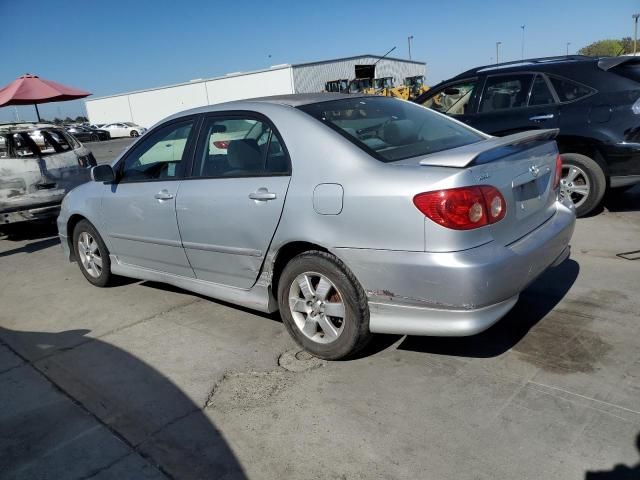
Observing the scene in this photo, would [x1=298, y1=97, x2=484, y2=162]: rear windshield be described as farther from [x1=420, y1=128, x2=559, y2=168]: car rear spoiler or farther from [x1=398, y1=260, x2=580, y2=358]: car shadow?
[x1=398, y1=260, x2=580, y2=358]: car shadow

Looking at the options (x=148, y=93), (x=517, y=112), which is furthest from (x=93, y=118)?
(x=517, y=112)

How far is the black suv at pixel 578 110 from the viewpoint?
557 centimetres

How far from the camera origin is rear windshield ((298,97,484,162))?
3.27m

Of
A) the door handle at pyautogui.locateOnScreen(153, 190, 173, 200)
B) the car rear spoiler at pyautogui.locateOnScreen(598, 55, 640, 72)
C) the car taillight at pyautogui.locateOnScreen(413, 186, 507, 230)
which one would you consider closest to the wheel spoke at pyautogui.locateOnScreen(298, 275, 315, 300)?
the car taillight at pyautogui.locateOnScreen(413, 186, 507, 230)

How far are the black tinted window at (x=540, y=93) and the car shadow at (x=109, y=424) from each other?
5.01 m

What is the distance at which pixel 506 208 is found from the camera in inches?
113

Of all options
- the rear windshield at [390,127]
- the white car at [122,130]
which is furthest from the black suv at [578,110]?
the white car at [122,130]

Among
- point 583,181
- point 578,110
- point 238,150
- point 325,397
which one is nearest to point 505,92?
point 578,110

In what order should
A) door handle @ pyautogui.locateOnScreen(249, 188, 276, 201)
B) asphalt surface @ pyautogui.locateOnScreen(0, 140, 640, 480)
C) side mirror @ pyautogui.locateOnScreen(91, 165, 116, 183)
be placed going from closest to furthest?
asphalt surface @ pyautogui.locateOnScreen(0, 140, 640, 480), door handle @ pyautogui.locateOnScreen(249, 188, 276, 201), side mirror @ pyautogui.locateOnScreen(91, 165, 116, 183)

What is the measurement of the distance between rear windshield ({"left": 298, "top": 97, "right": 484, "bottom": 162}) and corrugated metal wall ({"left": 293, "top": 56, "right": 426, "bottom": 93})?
139 feet

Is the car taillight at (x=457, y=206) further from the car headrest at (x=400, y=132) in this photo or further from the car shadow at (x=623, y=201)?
the car shadow at (x=623, y=201)

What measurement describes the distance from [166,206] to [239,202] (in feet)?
A: 2.76

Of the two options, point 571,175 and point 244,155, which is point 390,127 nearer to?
point 244,155

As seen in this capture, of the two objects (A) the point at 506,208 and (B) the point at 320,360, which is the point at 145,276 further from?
(A) the point at 506,208
